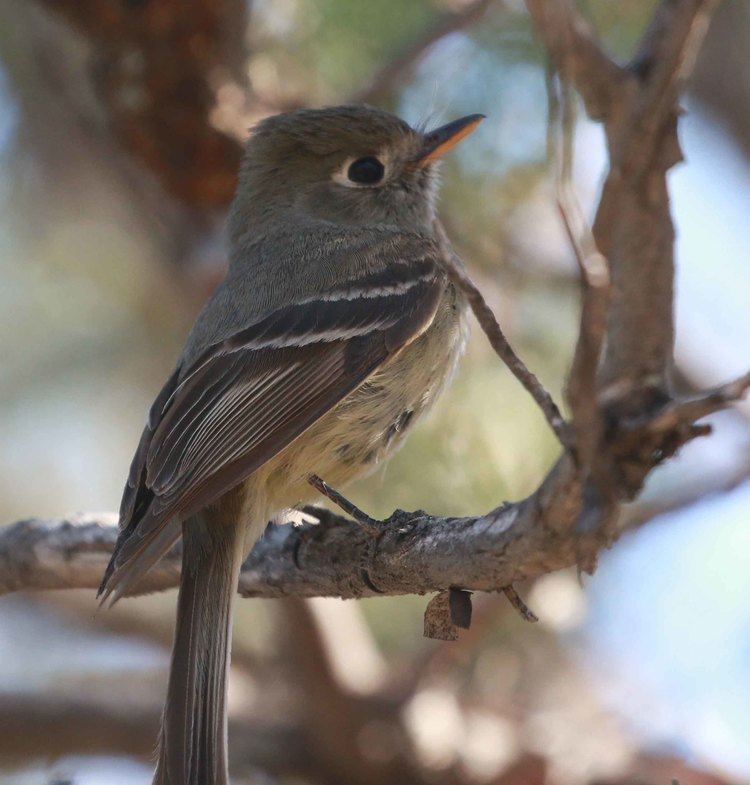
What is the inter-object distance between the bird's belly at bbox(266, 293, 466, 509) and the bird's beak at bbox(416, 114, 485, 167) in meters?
0.81

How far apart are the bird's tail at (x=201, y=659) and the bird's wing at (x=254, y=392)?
0.67 feet

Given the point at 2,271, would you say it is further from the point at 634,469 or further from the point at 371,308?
the point at 634,469

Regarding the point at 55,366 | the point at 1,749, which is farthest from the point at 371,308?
the point at 55,366

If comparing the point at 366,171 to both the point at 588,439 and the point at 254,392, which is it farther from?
the point at 588,439

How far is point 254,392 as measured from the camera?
3488 millimetres

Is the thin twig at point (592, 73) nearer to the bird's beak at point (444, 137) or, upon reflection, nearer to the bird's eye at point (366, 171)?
the bird's beak at point (444, 137)

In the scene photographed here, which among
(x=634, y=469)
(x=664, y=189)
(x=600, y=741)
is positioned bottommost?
(x=634, y=469)

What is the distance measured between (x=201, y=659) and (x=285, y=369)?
0.90 m

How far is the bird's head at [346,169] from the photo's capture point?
440 centimetres

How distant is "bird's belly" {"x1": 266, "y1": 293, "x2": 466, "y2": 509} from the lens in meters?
3.56

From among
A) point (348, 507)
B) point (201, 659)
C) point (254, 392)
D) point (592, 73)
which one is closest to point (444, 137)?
point (254, 392)

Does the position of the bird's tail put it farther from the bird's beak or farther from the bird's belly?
the bird's beak

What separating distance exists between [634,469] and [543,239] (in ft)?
12.2

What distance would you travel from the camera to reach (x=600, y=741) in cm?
453
